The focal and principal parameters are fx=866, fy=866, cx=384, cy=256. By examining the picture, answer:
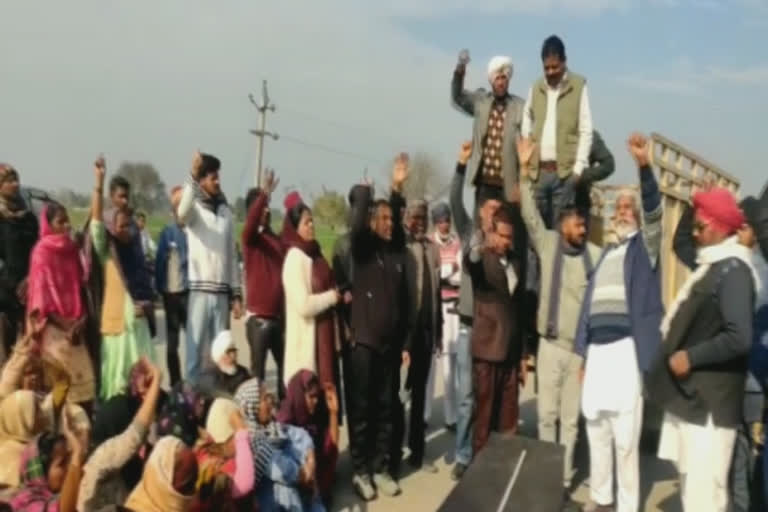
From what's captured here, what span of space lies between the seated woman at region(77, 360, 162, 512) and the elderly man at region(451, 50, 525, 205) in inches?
134

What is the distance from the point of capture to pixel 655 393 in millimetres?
4430

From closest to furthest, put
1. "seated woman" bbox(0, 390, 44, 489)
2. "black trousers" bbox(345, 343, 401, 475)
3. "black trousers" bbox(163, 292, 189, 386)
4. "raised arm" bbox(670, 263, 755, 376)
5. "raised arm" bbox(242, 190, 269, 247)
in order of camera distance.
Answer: "raised arm" bbox(670, 263, 755, 376)
"seated woman" bbox(0, 390, 44, 489)
"black trousers" bbox(345, 343, 401, 475)
"raised arm" bbox(242, 190, 269, 247)
"black trousers" bbox(163, 292, 189, 386)

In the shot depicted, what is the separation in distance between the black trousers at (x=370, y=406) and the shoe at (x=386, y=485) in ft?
0.14

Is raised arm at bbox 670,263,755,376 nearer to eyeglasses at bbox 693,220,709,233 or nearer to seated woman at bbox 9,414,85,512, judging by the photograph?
eyeglasses at bbox 693,220,709,233

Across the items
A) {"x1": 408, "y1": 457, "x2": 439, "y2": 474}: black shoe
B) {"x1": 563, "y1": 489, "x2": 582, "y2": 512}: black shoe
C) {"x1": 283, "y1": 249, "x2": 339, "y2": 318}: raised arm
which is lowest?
{"x1": 563, "y1": 489, "x2": 582, "y2": 512}: black shoe

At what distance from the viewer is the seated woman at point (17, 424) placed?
4410mm

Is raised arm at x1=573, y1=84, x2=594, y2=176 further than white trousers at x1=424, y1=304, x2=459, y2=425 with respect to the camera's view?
No

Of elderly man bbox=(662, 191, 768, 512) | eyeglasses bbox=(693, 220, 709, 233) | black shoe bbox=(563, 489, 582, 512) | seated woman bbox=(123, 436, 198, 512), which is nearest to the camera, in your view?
seated woman bbox=(123, 436, 198, 512)

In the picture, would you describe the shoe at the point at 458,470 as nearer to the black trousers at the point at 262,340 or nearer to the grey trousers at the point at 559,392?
the grey trousers at the point at 559,392

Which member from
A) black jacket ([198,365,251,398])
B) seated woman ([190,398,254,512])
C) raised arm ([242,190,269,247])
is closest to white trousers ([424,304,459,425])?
raised arm ([242,190,269,247])

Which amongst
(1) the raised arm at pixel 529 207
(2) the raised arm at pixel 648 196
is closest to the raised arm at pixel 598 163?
(1) the raised arm at pixel 529 207

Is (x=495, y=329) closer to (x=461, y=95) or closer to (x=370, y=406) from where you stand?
(x=370, y=406)

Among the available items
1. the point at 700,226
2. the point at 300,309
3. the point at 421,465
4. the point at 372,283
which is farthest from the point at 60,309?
the point at 700,226

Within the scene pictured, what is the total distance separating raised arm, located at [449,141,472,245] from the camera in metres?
6.49
